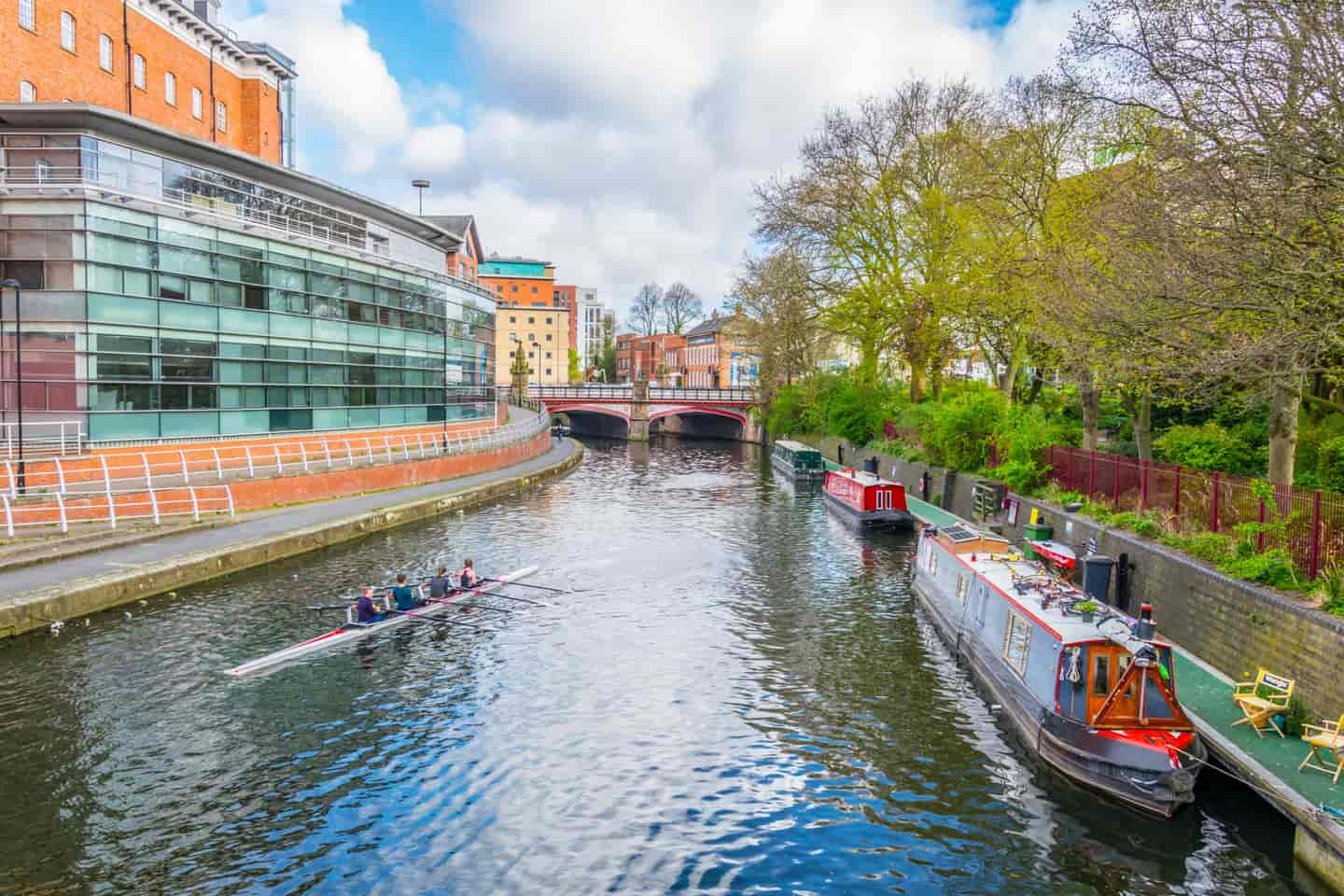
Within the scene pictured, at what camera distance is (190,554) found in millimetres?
20516

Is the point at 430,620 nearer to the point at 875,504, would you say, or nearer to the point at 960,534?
the point at 960,534

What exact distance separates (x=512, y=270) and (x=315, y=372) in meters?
92.3

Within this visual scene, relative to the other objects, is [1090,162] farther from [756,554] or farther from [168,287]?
[168,287]

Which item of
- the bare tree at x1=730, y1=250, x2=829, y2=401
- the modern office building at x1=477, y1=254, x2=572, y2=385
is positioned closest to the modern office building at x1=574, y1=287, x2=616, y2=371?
the modern office building at x1=477, y1=254, x2=572, y2=385

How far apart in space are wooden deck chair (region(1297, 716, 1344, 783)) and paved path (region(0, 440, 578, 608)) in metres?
19.3

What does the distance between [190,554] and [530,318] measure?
10048 centimetres

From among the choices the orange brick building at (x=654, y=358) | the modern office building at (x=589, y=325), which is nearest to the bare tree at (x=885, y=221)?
the orange brick building at (x=654, y=358)

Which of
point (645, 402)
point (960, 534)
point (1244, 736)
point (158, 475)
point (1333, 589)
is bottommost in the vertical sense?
point (1244, 736)

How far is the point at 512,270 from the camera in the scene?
12431 cm

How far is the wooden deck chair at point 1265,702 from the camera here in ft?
38.1

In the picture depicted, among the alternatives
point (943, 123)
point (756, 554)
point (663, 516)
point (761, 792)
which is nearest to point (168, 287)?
point (663, 516)

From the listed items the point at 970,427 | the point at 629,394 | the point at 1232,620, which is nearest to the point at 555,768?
the point at 1232,620

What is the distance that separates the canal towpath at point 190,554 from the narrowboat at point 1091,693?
16049 mm

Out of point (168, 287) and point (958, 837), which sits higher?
point (168, 287)
